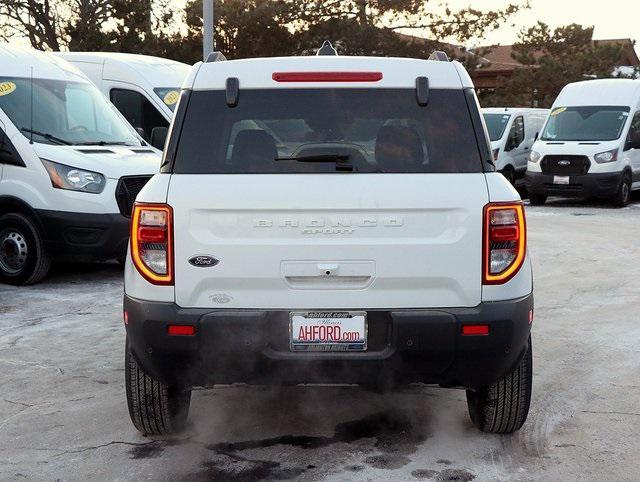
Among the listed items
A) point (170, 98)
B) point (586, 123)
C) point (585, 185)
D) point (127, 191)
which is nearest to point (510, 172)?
point (586, 123)

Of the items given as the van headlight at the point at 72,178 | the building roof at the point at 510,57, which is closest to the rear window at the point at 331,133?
the van headlight at the point at 72,178

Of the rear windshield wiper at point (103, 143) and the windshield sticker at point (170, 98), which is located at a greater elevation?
the windshield sticker at point (170, 98)

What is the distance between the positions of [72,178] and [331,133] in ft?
18.0

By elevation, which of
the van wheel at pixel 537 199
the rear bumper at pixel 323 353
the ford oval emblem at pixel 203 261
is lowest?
the van wheel at pixel 537 199

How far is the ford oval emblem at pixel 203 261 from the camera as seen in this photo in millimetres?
4367

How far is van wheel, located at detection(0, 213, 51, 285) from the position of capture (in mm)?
9828

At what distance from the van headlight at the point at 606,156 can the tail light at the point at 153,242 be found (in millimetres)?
15363

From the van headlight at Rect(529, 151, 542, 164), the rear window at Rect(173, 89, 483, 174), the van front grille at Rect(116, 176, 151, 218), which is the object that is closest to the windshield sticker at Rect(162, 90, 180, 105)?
the van front grille at Rect(116, 176, 151, 218)

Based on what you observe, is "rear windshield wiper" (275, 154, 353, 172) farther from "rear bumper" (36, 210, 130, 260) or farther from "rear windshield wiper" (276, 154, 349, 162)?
"rear bumper" (36, 210, 130, 260)

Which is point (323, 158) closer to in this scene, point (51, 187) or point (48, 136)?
point (51, 187)

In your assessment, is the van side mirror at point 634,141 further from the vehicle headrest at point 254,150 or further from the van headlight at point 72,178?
the vehicle headrest at point 254,150

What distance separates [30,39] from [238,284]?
36.6 metres

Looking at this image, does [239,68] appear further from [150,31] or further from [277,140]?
[150,31]

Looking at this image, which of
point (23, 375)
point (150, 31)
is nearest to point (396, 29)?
point (150, 31)
